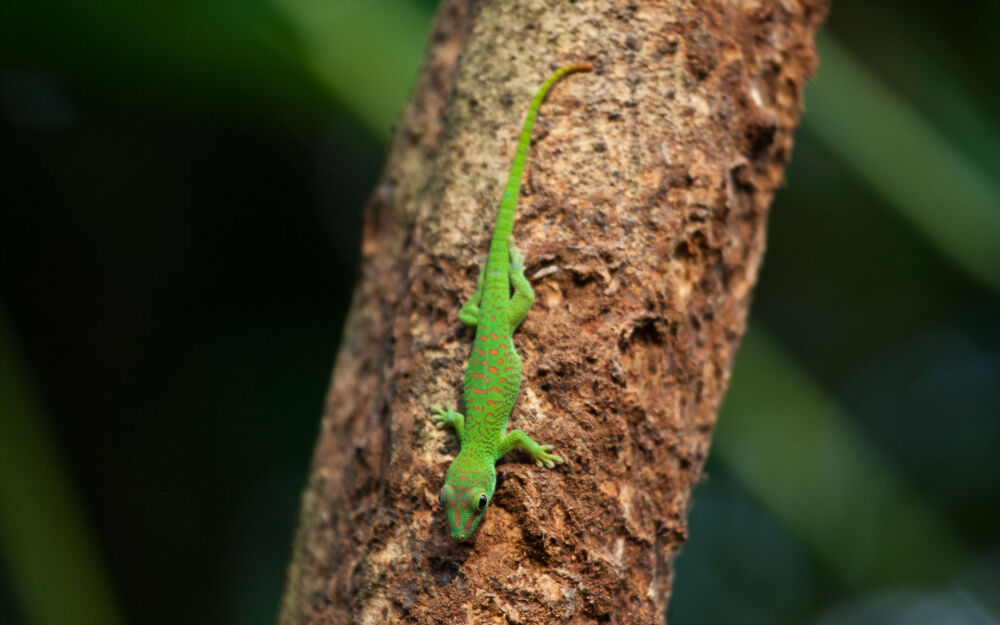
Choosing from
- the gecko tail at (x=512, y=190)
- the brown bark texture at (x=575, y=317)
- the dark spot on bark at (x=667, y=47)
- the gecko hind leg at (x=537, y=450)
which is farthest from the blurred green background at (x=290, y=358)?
the gecko hind leg at (x=537, y=450)

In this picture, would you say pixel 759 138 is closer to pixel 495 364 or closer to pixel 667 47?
pixel 667 47

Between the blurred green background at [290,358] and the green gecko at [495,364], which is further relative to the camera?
the blurred green background at [290,358]

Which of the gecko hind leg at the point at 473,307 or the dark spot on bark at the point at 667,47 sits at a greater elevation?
the dark spot on bark at the point at 667,47

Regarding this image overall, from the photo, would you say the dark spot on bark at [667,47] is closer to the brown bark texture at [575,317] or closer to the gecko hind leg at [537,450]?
the brown bark texture at [575,317]

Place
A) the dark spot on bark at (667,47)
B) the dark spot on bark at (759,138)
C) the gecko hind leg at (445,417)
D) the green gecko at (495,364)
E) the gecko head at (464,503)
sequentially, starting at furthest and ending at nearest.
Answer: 1. the dark spot on bark at (759,138)
2. the dark spot on bark at (667,47)
3. the gecko hind leg at (445,417)
4. the green gecko at (495,364)
5. the gecko head at (464,503)

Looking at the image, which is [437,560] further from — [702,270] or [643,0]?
[643,0]

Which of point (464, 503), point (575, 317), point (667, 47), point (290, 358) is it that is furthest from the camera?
point (290, 358)

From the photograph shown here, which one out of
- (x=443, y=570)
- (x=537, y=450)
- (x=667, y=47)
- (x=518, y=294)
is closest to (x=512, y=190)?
(x=518, y=294)
